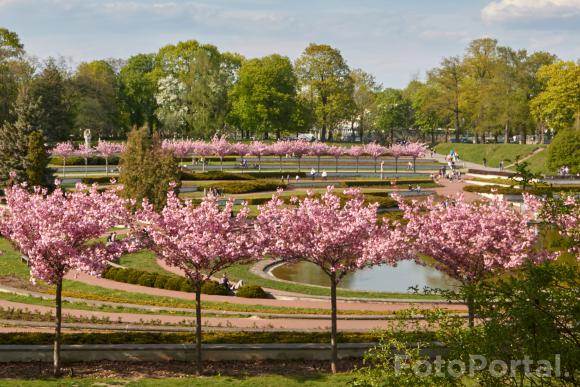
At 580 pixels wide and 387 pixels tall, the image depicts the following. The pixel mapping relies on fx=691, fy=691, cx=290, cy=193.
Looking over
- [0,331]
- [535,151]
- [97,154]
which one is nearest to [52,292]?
[0,331]

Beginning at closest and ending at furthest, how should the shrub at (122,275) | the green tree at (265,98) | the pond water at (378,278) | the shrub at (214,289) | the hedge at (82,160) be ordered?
1. the shrub at (214,289)
2. the shrub at (122,275)
3. the pond water at (378,278)
4. the hedge at (82,160)
5. the green tree at (265,98)

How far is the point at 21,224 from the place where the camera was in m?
23.2

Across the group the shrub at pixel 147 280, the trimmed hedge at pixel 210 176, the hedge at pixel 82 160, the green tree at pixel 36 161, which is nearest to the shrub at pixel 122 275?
the shrub at pixel 147 280

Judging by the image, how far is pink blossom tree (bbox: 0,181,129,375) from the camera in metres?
22.7

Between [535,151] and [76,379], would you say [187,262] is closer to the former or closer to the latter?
[76,379]

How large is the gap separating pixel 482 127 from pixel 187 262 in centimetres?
10077

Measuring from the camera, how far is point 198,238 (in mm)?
23516

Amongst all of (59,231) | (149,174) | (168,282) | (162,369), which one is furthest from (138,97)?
(162,369)

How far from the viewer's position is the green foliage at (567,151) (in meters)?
83.9

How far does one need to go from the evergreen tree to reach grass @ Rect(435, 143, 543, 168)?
2788 inches

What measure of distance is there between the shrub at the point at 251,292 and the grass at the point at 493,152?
253 ft

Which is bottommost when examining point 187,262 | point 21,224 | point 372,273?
point 372,273

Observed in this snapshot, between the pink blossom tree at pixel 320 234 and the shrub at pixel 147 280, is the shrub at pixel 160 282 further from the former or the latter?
the pink blossom tree at pixel 320 234

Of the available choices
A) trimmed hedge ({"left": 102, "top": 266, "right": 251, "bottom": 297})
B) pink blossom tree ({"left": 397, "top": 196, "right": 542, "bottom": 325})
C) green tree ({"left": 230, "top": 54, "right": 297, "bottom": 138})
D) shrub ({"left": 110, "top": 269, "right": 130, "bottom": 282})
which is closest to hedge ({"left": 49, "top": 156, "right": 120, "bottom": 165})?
green tree ({"left": 230, "top": 54, "right": 297, "bottom": 138})
